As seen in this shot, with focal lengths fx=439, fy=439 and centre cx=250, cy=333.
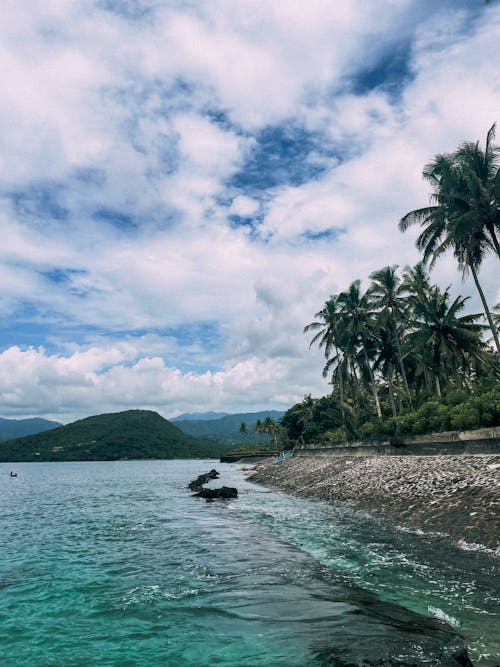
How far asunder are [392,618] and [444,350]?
3725 cm

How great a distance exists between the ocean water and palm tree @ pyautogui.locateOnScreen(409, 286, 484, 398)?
92.7ft

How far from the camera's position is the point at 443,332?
4269 cm

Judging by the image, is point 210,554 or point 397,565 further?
point 210,554

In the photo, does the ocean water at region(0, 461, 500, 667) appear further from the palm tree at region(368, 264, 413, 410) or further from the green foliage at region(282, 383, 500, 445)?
the palm tree at region(368, 264, 413, 410)

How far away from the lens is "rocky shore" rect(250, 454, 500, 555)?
48.7ft

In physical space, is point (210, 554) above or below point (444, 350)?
below

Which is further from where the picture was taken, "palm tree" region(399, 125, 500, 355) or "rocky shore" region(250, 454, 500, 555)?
"palm tree" region(399, 125, 500, 355)

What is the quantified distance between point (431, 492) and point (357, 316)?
114ft

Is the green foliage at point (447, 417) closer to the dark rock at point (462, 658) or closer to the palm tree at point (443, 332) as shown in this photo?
the palm tree at point (443, 332)

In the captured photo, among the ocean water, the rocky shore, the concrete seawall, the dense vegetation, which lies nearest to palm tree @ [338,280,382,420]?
the dense vegetation

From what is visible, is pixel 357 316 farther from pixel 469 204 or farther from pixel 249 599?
pixel 249 599

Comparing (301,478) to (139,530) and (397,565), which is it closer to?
(139,530)

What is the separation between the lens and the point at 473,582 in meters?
A: 10.1

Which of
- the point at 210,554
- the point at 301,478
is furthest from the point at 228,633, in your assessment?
the point at 301,478
